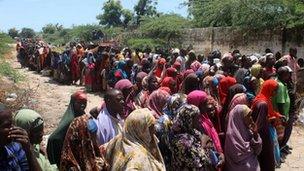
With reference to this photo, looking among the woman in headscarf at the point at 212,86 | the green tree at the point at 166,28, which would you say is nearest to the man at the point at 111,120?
the woman in headscarf at the point at 212,86

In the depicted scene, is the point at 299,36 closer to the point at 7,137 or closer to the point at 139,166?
the point at 139,166

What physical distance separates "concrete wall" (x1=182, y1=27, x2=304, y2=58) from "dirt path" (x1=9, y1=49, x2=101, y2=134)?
5811mm

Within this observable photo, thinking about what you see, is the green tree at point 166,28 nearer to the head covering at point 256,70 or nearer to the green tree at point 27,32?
the head covering at point 256,70

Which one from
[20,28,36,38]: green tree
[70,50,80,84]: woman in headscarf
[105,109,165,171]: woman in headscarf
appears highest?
[105,109,165,171]: woman in headscarf

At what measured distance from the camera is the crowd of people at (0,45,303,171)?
4.03 meters

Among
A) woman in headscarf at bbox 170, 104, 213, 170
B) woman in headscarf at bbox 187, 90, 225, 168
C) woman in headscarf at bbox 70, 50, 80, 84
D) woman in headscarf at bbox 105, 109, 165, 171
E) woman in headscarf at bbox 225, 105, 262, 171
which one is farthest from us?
woman in headscarf at bbox 70, 50, 80, 84

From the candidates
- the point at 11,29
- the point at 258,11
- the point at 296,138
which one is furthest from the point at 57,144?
the point at 11,29

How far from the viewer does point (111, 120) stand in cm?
496

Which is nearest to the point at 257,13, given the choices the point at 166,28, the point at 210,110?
the point at 166,28

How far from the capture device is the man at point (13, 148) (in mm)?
3234

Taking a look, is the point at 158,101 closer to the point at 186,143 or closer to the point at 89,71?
the point at 186,143

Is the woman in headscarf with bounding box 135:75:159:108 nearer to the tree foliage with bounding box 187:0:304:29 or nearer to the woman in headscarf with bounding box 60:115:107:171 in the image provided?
the woman in headscarf with bounding box 60:115:107:171

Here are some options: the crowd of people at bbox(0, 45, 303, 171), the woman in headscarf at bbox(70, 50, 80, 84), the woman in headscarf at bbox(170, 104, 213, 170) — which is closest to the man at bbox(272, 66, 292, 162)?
the crowd of people at bbox(0, 45, 303, 171)

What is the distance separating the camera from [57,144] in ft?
15.0
